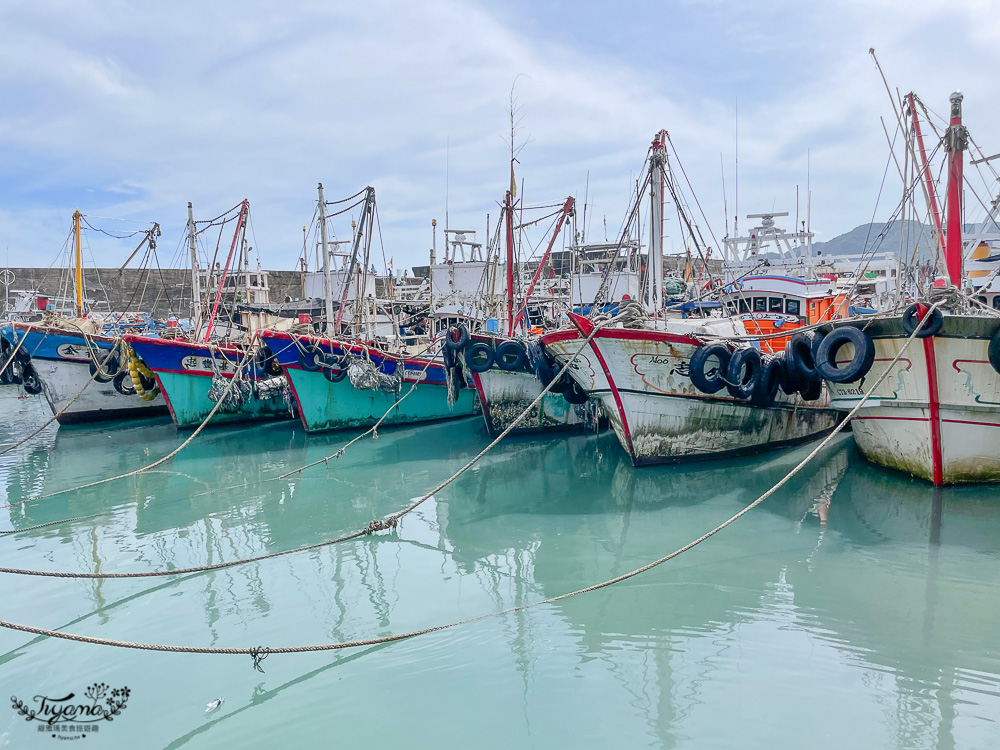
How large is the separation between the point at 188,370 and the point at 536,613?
11.7 meters

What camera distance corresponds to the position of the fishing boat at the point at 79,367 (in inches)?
598

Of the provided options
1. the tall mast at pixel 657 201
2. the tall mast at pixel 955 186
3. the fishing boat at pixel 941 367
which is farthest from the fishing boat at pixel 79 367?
the tall mast at pixel 955 186

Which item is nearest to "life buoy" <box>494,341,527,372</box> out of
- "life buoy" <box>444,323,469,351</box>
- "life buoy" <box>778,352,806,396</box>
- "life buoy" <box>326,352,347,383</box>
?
"life buoy" <box>444,323,469,351</box>

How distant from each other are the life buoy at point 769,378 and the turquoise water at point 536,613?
1.20 metres

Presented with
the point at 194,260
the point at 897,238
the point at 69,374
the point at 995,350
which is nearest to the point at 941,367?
the point at 995,350

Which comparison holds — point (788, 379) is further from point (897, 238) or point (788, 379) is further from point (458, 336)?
point (897, 238)

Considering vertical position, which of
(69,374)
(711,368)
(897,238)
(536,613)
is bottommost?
(536,613)

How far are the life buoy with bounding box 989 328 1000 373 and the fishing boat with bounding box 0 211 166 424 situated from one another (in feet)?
51.0

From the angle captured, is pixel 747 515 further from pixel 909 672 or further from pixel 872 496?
pixel 909 672

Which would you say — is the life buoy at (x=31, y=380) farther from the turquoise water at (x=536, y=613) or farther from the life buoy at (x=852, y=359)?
the life buoy at (x=852, y=359)

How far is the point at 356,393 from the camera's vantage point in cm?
1448

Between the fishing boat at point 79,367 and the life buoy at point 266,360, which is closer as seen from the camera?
the life buoy at point 266,360

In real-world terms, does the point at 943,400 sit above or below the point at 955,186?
below

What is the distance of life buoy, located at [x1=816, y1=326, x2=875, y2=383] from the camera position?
26.2ft
